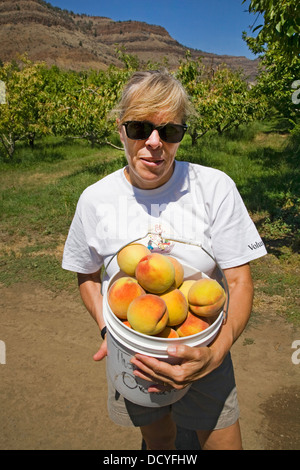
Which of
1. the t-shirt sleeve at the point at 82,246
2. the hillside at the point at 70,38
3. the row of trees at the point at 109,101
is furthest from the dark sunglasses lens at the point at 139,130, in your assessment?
the hillside at the point at 70,38

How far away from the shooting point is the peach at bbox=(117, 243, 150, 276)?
3.87 feet

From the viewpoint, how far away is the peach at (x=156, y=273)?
3.50 ft

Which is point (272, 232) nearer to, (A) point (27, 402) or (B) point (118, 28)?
(A) point (27, 402)

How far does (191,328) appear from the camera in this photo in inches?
43.8

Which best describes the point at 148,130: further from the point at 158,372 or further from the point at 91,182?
the point at 91,182

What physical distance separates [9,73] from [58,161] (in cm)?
513

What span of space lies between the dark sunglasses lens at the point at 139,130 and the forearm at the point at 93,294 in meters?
0.70

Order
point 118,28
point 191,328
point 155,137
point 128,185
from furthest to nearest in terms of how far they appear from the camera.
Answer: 1. point 118,28
2. point 128,185
3. point 155,137
4. point 191,328

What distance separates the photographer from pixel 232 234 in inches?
54.8

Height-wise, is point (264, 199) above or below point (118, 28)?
below

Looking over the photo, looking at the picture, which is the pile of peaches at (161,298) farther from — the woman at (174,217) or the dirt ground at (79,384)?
the dirt ground at (79,384)

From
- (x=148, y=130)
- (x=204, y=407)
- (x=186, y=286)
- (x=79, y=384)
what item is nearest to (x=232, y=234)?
(x=186, y=286)

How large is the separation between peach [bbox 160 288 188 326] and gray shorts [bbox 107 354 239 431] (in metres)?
0.52

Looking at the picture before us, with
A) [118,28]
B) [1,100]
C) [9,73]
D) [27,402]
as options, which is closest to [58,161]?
[1,100]
